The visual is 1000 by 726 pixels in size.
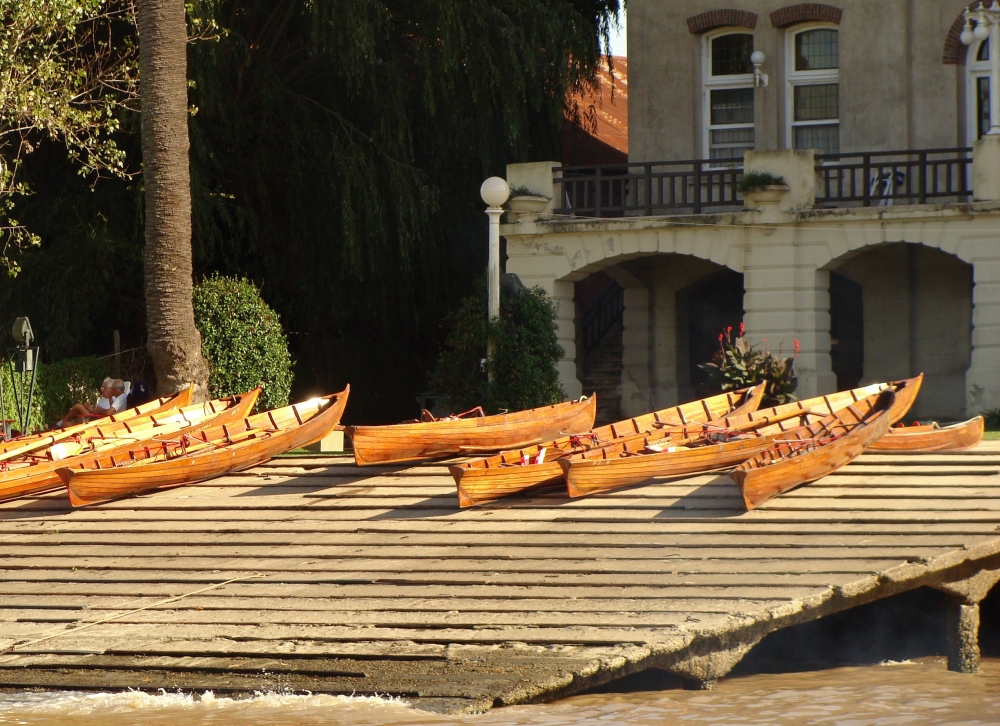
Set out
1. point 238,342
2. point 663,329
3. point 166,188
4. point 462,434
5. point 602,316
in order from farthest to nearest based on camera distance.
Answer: point 602,316 → point 663,329 → point 238,342 → point 166,188 → point 462,434

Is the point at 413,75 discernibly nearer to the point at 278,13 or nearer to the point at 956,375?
the point at 278,13

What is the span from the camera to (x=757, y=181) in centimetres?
2067

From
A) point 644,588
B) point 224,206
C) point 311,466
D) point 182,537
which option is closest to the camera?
point 644,588

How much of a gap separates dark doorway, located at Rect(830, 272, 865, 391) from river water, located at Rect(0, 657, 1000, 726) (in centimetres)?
1385

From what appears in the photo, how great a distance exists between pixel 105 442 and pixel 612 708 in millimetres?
8376

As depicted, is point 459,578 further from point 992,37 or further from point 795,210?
point 992,37

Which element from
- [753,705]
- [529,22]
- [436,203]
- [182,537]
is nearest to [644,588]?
[753,705]

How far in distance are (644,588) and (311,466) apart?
5.41 meters

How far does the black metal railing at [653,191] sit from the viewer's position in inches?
854

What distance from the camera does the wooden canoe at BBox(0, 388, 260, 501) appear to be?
14.9 metres

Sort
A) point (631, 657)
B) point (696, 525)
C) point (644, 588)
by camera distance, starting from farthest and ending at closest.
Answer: point (696, 525) < point (644, 588) < point (631, 657)

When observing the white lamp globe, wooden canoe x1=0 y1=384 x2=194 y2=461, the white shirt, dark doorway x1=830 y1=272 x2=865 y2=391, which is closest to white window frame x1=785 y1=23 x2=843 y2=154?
dark doorway x1=830 y1=272 x2=865 y2=391

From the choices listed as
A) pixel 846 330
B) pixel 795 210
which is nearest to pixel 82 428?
pixel 795 210

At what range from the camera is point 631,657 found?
9750mm
